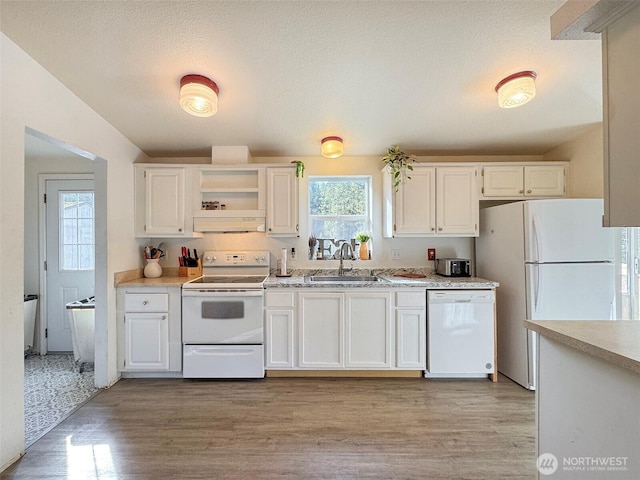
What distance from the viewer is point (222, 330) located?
2.66m

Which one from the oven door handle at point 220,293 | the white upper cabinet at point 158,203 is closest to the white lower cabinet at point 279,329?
the oven door handle at point 220,293

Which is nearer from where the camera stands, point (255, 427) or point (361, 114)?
point (255, 427)

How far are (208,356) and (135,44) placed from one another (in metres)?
2.43

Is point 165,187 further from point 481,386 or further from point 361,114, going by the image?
point 481,386

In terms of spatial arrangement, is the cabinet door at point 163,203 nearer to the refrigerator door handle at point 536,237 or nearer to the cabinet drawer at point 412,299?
the cabinet drawer at point 412,299

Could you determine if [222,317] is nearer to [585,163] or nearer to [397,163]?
[397,163]

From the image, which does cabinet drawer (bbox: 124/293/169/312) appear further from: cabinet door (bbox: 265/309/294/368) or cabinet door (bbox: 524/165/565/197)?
cabinet door (bbox: 524/165/565/197)

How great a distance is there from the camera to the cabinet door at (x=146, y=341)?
2684mm

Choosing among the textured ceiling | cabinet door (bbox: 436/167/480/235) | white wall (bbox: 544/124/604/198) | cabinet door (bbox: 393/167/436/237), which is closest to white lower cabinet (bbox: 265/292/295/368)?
cabinet door (bbox: 393/167/436/237)

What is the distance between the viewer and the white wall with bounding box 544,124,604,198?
8.75ft

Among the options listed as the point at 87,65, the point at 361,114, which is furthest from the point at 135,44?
the point at 361,114

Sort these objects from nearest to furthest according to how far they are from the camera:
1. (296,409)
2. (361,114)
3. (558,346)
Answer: (558,346) < (296,409) < (361,114)

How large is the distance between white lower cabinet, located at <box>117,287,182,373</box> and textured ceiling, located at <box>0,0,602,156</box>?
1.64 metres

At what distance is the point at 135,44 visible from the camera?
1.80 meters
